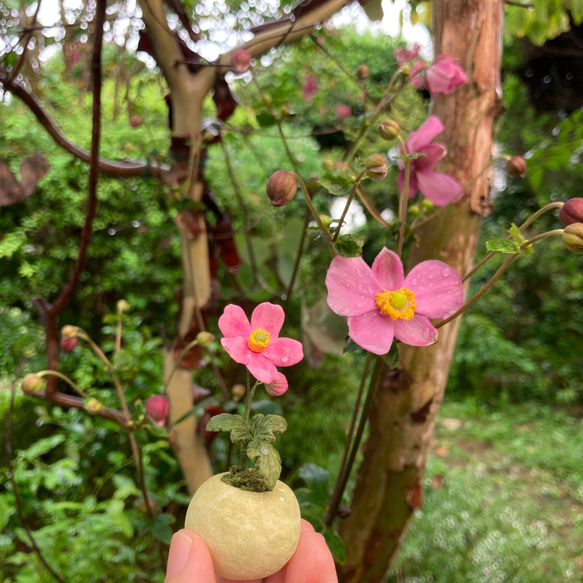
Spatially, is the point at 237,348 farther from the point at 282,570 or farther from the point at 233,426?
the point at 282,570

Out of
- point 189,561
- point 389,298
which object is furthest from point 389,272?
point 189,561

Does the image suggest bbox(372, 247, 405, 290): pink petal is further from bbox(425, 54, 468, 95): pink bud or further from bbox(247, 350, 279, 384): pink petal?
bbox(425, 54, 468, 95): pink bud

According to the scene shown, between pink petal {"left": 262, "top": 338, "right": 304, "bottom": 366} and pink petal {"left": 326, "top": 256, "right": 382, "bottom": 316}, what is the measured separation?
0.07 metres

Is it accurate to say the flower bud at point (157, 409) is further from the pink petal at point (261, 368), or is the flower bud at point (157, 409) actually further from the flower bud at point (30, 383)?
the pink petal at point (261, 368)

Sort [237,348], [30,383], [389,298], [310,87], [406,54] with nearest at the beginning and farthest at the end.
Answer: [237,348] → [389,298] → [30,383] → [406,54] → [310,87]

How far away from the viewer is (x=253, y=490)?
312 mm

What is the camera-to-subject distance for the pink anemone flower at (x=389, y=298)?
0.37 metres

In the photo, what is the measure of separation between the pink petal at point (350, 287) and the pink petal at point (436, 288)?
0.12 feet

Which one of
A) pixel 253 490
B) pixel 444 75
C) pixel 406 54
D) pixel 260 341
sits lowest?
pixel 253 490

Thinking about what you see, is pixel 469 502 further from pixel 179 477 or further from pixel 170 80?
pixel 170 80

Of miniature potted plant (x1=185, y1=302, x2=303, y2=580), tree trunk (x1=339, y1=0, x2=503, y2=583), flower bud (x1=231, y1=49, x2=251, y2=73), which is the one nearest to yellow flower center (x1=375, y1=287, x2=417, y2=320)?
miniature potted plant (x1=185, y1=302, x2=303, y2=580)

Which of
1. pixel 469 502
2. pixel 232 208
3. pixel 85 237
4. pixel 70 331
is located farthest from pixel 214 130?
pixel 469 502

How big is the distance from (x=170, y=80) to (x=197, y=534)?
0.61m

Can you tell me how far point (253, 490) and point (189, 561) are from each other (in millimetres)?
55
